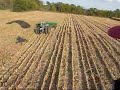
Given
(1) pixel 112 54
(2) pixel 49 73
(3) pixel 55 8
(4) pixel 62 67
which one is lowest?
(3) pixel 55 8

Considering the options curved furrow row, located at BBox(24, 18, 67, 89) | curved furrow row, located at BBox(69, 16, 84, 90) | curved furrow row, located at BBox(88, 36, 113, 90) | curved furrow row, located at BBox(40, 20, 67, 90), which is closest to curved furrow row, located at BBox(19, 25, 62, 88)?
curved furrow row, located at BBox(24, 18, 67, 89)

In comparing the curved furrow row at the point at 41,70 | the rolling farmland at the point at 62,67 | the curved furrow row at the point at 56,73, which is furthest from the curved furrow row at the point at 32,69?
the curved furrow row at the point at 56,73

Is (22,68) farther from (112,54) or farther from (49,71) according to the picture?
(112,54)

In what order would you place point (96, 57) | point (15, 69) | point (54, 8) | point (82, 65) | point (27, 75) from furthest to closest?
point (54, 8), point (96, 57), point (82, 65), point (15, 69), point (27, 75)

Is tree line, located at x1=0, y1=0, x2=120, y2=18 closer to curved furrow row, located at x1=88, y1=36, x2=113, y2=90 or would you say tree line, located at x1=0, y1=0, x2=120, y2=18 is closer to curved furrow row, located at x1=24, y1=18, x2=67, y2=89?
curved furrow row, located at x1=24, y1=18, x2=67, y2=89

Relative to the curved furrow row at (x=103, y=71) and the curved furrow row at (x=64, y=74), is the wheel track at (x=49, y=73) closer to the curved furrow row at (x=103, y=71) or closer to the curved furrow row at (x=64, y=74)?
the curved furrow row at (x=64, y=74)

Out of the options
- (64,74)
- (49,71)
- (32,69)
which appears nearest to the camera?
(64,74)

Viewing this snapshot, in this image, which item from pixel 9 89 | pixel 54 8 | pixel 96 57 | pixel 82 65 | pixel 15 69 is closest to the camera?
pixel 9 89

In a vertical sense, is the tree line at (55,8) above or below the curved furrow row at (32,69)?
below

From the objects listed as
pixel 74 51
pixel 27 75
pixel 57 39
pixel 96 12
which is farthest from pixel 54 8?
pixel 27 75

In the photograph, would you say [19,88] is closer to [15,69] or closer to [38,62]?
[15,69]

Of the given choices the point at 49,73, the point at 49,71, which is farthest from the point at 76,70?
the point at 49,73
